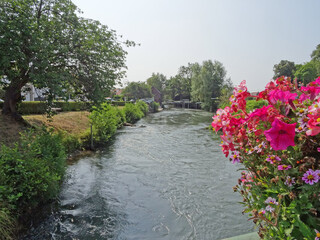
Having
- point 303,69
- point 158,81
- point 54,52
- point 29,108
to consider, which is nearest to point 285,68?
point 303,69

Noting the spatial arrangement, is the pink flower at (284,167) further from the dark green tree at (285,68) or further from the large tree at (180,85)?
the large tree at (180,85)

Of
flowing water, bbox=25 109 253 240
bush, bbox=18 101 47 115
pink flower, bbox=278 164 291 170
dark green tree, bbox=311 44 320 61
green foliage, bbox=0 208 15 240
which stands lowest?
flowing water, bbox=25 109 253 240

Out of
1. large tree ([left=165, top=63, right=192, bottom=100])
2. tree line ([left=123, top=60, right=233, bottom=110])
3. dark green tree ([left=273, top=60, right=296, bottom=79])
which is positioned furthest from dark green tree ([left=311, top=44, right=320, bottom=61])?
large tree ([left=165, top=63, right=192, bottom=100])

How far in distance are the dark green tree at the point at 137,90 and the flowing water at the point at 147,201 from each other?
52245mm

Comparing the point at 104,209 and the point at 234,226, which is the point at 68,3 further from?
the point at 234,226

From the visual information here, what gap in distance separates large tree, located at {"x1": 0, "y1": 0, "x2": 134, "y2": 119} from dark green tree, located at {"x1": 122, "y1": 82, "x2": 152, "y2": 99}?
2015 inches

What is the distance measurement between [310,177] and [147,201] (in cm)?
613

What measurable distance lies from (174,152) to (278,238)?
11.7m

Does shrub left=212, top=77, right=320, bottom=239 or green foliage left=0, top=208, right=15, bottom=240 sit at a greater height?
shrub left=212, top=77, right=320, bottom=239

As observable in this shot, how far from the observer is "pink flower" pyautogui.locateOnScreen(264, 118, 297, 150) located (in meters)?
1.39

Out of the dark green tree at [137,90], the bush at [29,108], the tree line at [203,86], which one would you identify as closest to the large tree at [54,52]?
the bush at [29,108]

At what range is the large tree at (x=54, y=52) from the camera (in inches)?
305

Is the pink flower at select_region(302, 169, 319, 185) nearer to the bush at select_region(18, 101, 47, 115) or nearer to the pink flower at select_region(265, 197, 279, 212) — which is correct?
the pink flower at select_region(265, 197, 279, 212)

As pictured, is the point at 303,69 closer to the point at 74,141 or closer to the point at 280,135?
the point at 74,141
